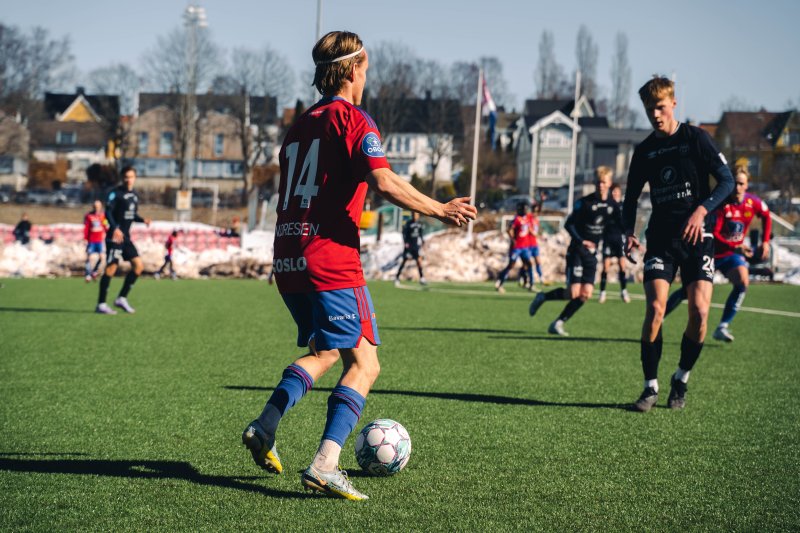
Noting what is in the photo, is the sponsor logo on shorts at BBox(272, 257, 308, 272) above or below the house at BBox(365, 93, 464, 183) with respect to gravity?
below

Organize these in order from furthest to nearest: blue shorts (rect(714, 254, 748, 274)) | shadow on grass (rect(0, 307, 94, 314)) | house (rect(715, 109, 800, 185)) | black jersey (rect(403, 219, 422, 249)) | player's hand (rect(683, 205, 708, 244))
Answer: house (rect(715, 109, 800, 185))
black jersey (rect(403, 219, 422, 249))
shadow on grass (rect(0, 307, 94, 314))
blue shorts (rect(714, 254, 748, 274))
player's hand (rect(683, 205, 708, 244))

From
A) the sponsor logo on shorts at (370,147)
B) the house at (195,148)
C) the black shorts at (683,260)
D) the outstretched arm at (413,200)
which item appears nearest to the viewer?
the outstretched arm at (413,200)

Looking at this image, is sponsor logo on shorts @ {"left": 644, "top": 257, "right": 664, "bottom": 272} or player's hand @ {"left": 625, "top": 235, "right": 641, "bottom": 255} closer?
sponsor logo on shorts @ {"left": 644, "top": 257, "right": 664, "bottom": 272}

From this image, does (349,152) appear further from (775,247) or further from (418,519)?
(775,247)

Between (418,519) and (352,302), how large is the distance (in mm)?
1069

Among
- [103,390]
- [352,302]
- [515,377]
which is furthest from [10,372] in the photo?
[352,302]

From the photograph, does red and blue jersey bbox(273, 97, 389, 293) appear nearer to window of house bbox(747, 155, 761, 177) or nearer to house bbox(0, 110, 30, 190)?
house bbox(0, 110, 30, 190)

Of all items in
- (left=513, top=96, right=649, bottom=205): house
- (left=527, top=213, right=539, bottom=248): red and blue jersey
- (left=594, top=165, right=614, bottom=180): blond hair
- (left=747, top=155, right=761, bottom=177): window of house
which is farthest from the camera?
(left=747, top=155, right=761, bottom=177): window of house

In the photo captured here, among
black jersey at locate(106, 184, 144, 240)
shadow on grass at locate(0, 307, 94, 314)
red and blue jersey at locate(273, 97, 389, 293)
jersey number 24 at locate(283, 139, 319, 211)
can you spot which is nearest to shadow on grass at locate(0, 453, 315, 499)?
red and blue jersey at locate(273, 97, 389, 293)

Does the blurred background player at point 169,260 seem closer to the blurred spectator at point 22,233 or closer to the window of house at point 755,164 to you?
the blurred spectator at point 22,233

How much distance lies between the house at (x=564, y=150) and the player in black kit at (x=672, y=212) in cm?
6617

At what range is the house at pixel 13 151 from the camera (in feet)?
225

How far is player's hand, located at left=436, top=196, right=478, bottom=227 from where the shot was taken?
13.1ft

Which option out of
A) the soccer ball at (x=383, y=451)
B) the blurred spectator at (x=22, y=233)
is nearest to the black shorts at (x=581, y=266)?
the soccer ball at (x=383, y=451)
